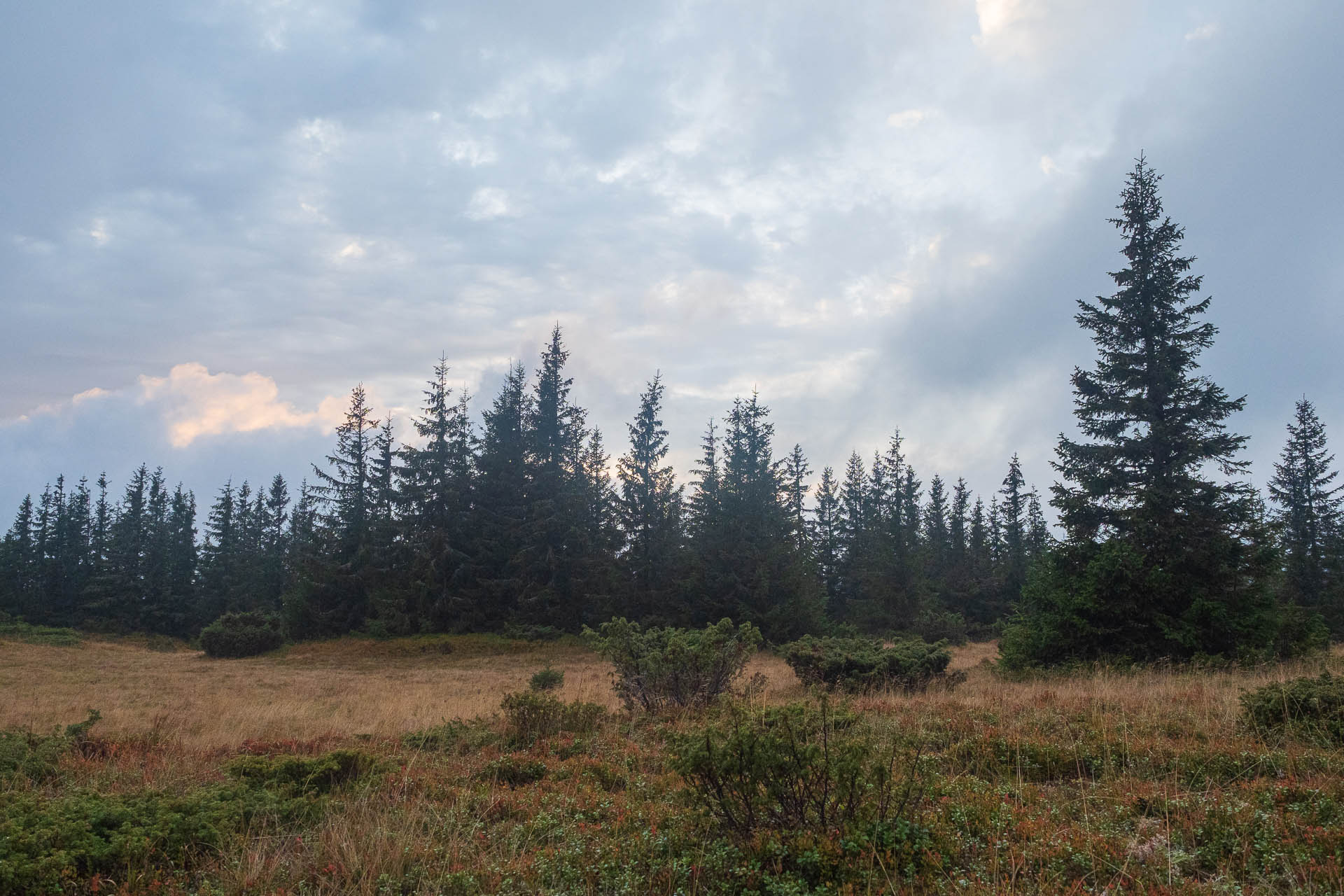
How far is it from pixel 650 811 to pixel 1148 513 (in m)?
14.3

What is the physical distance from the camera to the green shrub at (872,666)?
12.5 m

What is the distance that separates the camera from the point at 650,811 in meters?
5.05

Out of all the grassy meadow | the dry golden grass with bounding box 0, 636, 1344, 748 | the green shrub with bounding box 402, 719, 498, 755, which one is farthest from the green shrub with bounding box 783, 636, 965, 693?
the green shrub with bounding box 402, 719, 498, 755

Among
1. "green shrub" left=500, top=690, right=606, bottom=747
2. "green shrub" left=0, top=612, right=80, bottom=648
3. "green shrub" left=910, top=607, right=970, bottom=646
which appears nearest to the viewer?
"green shrub" left=500, top=690, right=606, bottom=747

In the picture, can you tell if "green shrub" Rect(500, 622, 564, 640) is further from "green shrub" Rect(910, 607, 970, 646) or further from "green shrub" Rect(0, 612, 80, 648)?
"green shrub" Rect(0, 612, 80, 648)

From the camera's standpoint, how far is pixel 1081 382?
16.3 metres

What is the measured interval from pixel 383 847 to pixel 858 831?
9.61 feet

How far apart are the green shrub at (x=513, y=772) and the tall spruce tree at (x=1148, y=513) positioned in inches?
471

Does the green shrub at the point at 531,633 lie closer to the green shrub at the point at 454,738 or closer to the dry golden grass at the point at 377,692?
the dry golden grass at the point at 377,692

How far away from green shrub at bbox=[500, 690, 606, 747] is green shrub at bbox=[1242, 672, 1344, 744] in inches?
280

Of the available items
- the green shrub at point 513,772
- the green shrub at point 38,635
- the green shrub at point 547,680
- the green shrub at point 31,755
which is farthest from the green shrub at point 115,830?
the green shrub at point 38,635

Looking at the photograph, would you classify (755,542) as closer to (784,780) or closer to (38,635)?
(784,780)

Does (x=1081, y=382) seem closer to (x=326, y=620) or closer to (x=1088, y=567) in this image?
(x=1088, y=567)

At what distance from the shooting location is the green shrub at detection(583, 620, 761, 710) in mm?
10727
